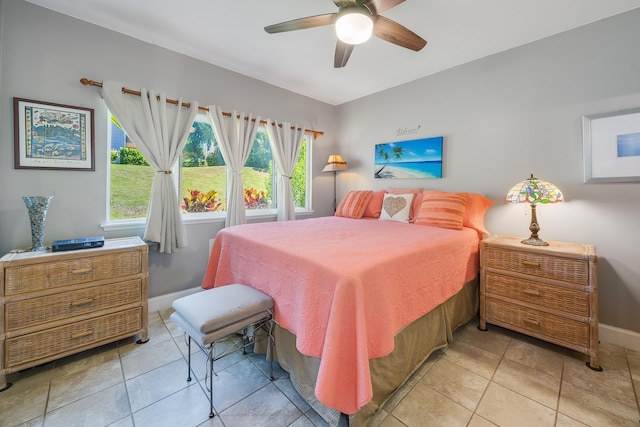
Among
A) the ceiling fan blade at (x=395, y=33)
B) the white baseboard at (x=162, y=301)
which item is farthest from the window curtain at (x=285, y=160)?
the ceiling fan blade at (x=395, y=33)

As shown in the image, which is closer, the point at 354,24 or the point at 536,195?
the point at 354,24

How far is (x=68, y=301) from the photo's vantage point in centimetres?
174

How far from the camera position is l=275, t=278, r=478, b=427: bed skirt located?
4.33 ft

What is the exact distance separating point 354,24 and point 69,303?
2.57 m

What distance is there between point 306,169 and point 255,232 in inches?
80.3

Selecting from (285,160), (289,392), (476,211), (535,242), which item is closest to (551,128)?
(476,211)

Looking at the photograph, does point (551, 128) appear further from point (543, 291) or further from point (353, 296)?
point (353, 296)

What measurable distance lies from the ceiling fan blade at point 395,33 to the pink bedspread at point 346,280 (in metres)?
1.41

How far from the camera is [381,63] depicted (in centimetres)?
283

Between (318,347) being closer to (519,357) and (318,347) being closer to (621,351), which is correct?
(519,357)

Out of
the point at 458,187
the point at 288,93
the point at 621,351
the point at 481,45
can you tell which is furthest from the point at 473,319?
the point at 288,93

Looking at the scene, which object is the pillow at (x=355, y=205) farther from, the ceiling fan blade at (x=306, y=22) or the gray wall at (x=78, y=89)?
the ceiling fan blade at (x=306, y=22)

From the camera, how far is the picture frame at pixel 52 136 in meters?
1.92

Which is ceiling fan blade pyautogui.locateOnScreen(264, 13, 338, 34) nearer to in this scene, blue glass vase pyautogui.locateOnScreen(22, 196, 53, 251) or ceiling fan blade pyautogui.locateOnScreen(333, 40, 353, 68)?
ceiling fan blade pyautogui.locateOnScreen(333, 40, 353, 68)
